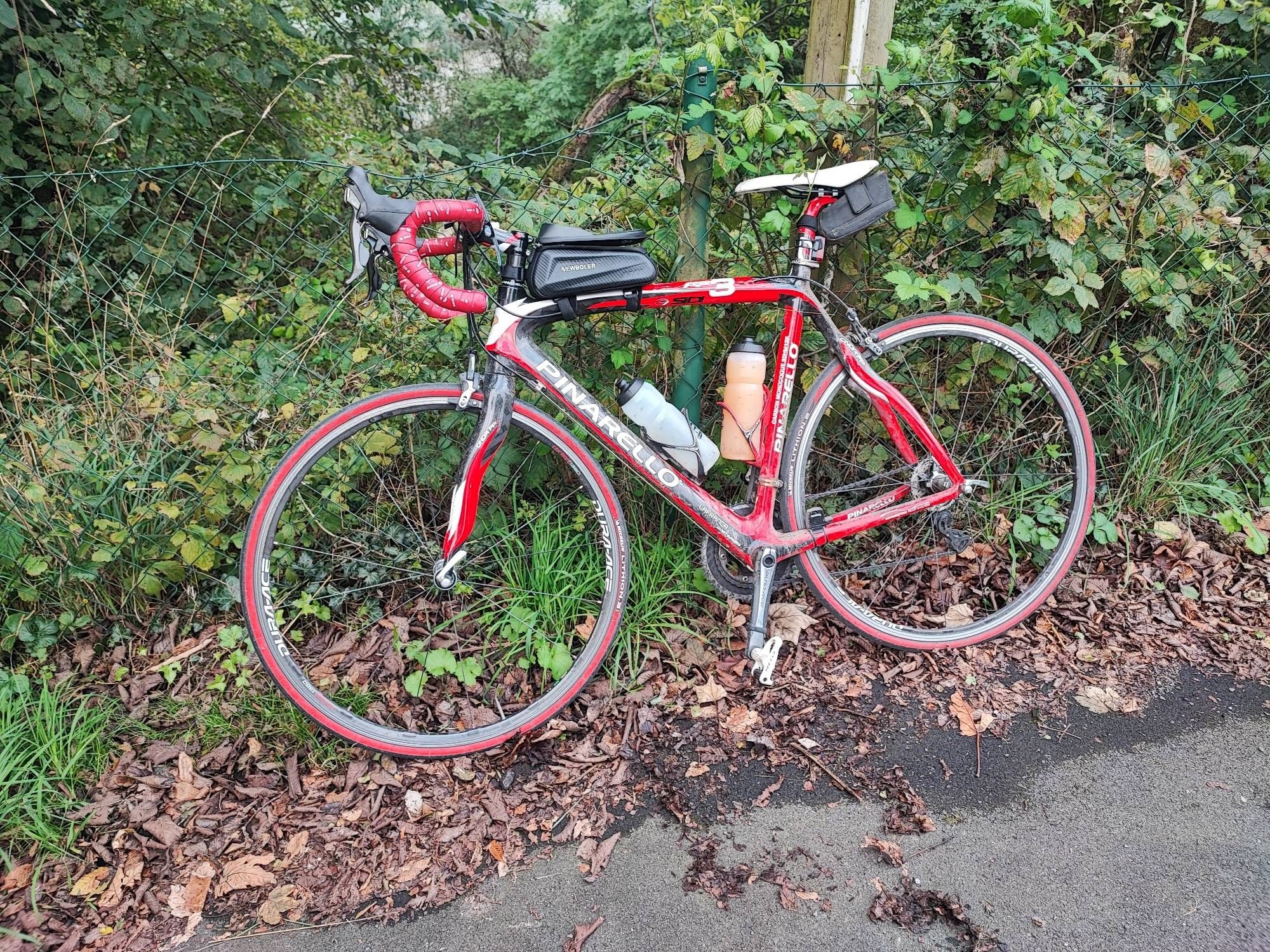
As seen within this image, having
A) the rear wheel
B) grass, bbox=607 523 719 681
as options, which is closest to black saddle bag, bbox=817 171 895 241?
the rear wheel

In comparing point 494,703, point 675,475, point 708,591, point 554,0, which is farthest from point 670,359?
point 554,0

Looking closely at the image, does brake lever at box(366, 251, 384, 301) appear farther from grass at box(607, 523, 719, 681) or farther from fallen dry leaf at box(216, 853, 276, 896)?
fallen dry leaf at box(216, 853, 276, 896)

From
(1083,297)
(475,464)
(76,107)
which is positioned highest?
(76,107)

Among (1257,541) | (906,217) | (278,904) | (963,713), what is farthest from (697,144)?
(1257,541)

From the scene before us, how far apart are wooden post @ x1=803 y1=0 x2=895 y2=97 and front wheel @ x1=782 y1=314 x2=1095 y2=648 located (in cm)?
90

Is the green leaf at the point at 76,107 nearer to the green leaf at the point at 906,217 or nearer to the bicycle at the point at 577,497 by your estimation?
the bicycle at the point at 577,497

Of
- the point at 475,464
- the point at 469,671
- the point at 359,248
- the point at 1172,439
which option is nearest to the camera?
the point at 359,248

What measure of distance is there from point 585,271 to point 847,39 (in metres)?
1.23

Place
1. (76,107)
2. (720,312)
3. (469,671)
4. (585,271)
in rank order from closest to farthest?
1. (585,271)
2. (469,671)
3. (720,312)
4. (76,107)

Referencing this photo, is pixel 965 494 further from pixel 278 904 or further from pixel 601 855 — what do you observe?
pixel 278 904

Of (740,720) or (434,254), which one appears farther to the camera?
(740,720)

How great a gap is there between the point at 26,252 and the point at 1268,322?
222 inches

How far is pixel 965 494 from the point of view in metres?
2.60

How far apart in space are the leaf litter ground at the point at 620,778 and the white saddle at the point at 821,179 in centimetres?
142
